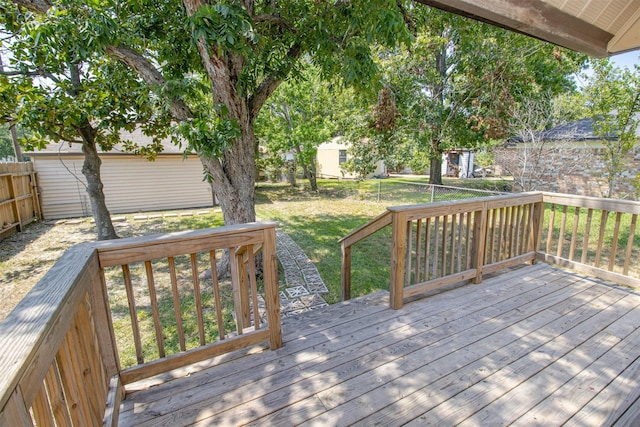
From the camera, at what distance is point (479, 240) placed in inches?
136

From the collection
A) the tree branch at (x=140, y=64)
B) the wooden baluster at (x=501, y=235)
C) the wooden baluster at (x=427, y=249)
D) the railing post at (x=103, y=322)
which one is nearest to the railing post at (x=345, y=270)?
the wooden baluster at (x=427, y=249)

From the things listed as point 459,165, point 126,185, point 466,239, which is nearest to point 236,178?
point 466,239

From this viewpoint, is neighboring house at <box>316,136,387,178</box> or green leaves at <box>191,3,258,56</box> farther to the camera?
neighboring house at <box>316,136,387,178</box>

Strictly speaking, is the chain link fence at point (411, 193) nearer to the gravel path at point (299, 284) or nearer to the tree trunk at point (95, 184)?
the gravel path at point (299, 284)

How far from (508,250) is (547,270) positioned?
0.52 m

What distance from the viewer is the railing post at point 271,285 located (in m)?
2.27

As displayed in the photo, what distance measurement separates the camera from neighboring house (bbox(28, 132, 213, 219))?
10.4 meters

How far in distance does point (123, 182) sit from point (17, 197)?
304 centimetres

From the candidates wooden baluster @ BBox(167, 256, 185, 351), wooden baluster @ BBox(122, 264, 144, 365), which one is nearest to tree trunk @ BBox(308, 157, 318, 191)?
wooden baluster @ BBox(167, 256, 185, 351)

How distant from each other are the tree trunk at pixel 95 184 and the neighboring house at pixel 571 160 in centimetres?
1066

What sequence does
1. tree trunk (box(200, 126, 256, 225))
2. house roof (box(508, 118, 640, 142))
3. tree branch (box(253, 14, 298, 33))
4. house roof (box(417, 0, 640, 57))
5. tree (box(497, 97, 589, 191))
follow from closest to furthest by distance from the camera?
1. house roof (box(417, 0, 640, 57))
2. tree branch (box(253, 14, 298, 33))
3. tree trunk (box(200, 126, 256, 225))
4. tree (box(497, 97, 589, 191))
5. house roof (box(508, 118, 640, 142))

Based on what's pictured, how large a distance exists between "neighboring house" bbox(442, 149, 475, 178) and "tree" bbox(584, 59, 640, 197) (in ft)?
49.0

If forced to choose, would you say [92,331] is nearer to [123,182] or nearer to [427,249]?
[427,249]

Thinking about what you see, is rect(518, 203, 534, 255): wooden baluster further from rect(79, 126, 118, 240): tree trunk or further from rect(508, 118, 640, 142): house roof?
rect(79, 126, 118, 240): tree trunk
